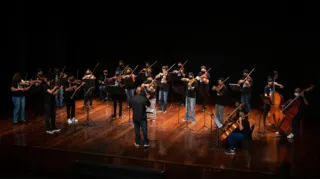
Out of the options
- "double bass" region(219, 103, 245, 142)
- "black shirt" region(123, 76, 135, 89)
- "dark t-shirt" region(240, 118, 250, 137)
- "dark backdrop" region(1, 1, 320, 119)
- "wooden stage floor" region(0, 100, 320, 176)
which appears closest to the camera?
"wooden stage floor" region(0, 100, 320, 176)

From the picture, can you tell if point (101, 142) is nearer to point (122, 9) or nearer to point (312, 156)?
point (312, 156)

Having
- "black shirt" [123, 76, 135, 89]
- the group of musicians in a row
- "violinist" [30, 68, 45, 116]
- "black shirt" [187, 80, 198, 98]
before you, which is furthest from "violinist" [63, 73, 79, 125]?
"black shirt" [187, 80, 198, 98]

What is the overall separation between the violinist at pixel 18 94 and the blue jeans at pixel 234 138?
6988 millimetres

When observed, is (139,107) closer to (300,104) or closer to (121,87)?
(121,87)

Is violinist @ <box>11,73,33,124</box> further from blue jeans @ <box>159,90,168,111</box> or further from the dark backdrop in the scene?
blue jeans @ <box>159,90,168,111</box>

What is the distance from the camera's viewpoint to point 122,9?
61.1 ft

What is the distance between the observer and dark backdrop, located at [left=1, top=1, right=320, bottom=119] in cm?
1634

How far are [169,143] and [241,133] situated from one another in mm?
2164

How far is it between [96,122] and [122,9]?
7.10 meters

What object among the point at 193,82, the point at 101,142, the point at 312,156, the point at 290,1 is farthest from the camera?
the point at 290,1

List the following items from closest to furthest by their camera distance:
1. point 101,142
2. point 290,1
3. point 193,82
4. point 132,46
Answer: point 101,142 → point 193,82 → point 290,1 → point 132,46

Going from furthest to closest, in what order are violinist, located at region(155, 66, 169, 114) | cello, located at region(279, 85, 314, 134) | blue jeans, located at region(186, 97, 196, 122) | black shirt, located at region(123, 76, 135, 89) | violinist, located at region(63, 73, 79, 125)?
1. violinist, located at region(155, 66, 169, 114)
2. black shirt, located at region(123, 76, 135, 89)
3. blue jeans, located at region(186, 97, 196, 122)
4. violinist, located at region(63, 73, 79, 125)
5. cello, located at region(279, 85, 314, 134)

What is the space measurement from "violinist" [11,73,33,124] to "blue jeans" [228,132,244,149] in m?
6.99

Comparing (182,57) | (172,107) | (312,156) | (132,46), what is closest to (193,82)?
(172,107)
